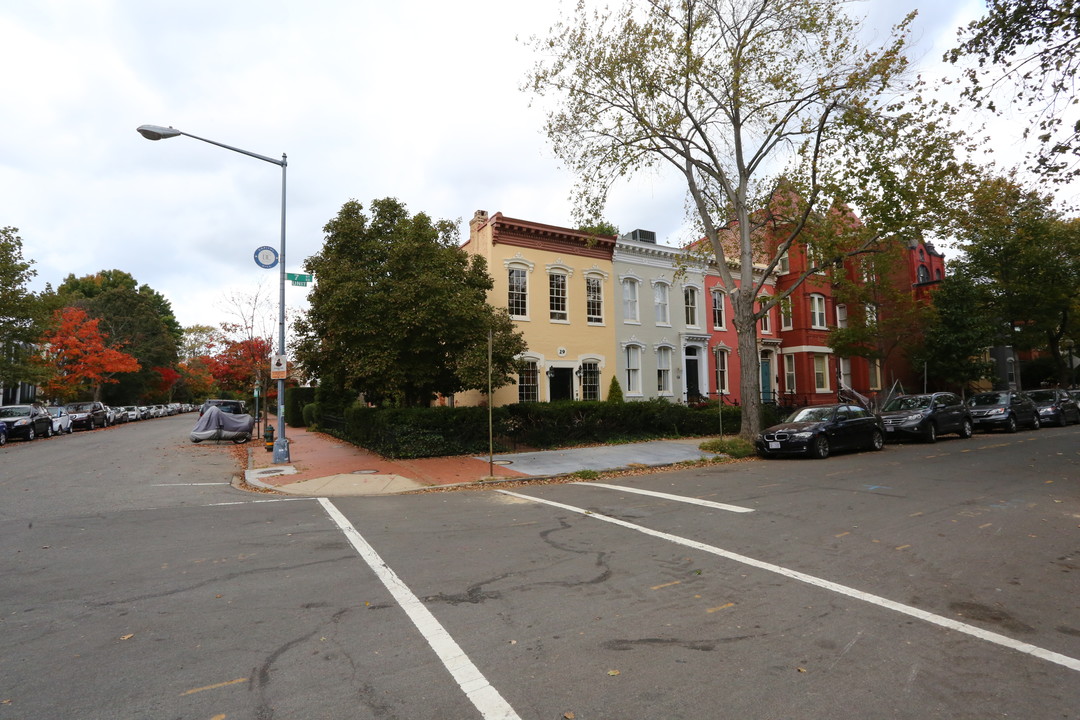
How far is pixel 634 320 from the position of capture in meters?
26.2

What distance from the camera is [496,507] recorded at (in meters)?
9.70

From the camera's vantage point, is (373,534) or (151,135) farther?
(151,135)

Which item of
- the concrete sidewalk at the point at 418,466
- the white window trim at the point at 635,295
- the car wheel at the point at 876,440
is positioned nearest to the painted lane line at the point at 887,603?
the concrete sidewalk at the point at 418,466

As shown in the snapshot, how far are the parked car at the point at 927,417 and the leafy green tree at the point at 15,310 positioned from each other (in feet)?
115

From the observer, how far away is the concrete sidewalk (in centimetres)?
1262

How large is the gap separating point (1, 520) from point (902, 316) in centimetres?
3368

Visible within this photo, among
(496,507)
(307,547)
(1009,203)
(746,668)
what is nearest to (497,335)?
(496,507)

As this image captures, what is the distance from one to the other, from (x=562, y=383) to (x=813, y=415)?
10207mm

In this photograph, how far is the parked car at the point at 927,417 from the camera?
19.0 metres

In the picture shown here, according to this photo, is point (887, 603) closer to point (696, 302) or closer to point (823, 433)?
point (823, 433)

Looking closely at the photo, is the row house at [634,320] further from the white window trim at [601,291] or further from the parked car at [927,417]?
the parked car at [927,417]

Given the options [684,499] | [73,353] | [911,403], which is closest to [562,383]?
[911,403]

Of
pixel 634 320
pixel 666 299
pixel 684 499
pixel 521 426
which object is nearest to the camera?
pixel 684 499

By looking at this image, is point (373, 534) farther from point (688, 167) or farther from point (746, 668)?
point (688, 167)
